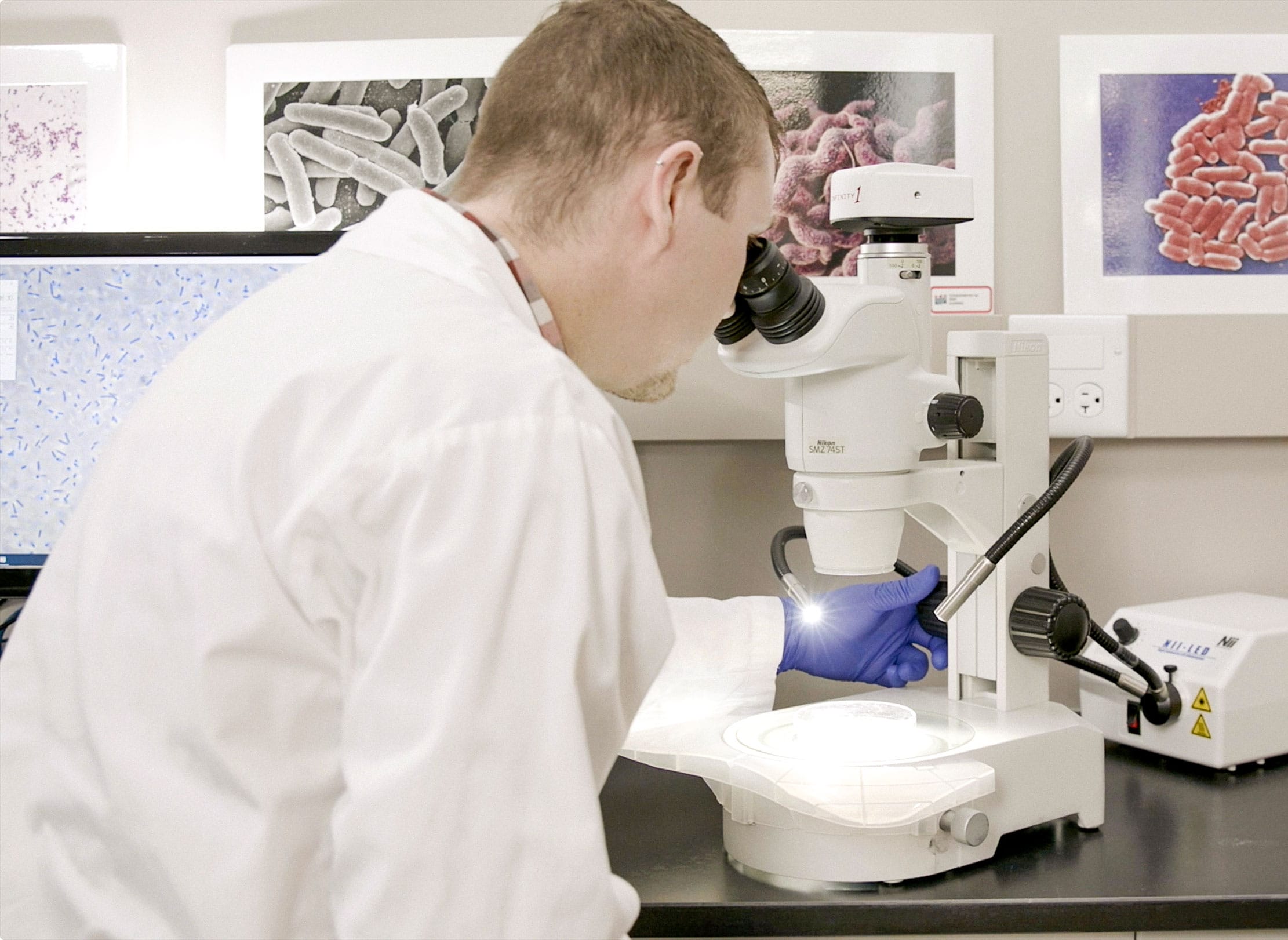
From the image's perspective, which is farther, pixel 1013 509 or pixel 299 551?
pixel 1013 509

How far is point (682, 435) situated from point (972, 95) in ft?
1.89

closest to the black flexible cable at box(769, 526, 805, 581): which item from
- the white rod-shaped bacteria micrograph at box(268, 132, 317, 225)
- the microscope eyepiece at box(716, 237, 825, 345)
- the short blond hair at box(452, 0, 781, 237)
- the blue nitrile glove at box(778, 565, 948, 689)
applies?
the blue nitrile glove at box(778, 565, 948, 689)

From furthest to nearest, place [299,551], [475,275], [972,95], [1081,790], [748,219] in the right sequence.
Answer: [972,95], [1081,790], [748,219], [475,275], [299,551]

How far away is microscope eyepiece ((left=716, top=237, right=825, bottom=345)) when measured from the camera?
108cm

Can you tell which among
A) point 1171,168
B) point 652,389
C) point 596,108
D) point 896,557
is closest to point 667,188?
point 596,108

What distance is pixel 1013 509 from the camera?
1262mm

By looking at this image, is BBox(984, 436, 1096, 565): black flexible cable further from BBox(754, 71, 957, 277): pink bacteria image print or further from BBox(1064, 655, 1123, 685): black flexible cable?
BBox(754, 71, 957, 277): pink bacteria image print

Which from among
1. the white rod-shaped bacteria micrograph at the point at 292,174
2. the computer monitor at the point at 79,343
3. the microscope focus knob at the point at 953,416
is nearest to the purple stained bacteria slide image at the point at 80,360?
the computer monitor at the point at 79,343

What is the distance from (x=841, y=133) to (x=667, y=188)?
31.5 inches

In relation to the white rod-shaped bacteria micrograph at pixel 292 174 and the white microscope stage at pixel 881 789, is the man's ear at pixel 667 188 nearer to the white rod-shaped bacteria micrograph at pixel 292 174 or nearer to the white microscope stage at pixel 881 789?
the white microscope stage at pixel 881 789

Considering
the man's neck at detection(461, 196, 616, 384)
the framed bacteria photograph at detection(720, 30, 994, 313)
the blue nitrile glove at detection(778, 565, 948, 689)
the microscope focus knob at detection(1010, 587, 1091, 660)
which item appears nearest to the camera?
the man's neck at detection(461, 196, 616, 384)

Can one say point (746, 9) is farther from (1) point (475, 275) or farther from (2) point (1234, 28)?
(1) point (475, 275)

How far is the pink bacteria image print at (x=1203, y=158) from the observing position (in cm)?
156

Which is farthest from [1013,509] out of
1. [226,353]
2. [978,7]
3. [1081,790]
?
[226,353]
